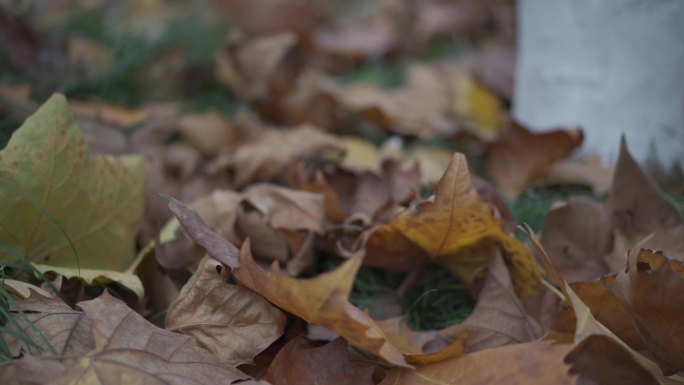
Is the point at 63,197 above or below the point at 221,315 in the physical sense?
Result: above

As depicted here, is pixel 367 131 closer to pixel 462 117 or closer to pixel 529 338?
pixel 462 117

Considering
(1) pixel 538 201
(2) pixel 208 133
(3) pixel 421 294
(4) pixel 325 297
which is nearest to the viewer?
(4) pixel 325 297

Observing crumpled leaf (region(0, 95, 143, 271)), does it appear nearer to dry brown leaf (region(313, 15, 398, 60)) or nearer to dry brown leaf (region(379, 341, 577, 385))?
dry brown leaf (region(379, 341, 577, 385))

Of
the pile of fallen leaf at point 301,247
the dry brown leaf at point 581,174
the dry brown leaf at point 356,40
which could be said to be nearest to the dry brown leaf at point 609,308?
the pile of fallen leaf at point 301,247

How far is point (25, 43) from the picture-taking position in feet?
5.89

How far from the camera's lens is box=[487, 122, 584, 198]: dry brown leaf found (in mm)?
1463

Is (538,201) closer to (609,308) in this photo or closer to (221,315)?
(609,308)

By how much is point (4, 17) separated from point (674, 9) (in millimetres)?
1514

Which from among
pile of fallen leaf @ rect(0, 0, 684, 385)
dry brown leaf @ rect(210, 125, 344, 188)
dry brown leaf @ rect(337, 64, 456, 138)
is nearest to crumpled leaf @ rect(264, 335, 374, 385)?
pile of fallen leaf @ rect(0, 0, 684, 385)

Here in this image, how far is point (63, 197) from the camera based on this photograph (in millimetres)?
980

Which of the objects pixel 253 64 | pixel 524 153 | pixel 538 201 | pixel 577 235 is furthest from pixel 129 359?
pixel 253 64

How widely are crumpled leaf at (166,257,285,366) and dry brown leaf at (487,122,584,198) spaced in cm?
76

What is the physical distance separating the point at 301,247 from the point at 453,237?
24 centimetres

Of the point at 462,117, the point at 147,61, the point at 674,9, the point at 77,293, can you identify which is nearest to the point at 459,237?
the point at 77,293
